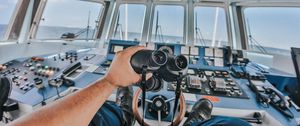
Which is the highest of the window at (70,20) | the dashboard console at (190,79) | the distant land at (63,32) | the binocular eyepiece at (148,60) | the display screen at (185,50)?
the window at (70,20)

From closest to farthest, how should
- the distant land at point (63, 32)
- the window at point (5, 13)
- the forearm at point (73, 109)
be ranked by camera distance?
1. the forearm at point (73, 109)
2. the window at point (5, 13)
3. the distant land at point (63, 32)

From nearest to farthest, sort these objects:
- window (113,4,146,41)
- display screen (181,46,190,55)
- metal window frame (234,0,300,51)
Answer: display screen (181,46,190,55), metal window frame (234,0,300,51), window (113,4,146,41)

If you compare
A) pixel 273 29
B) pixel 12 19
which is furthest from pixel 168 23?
pixel 12 19

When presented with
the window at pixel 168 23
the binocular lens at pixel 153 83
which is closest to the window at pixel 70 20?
the window at pixel 168 23

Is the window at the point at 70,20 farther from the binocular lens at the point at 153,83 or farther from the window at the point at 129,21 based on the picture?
the binocular lens at the point at 153,83

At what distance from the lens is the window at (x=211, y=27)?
349 cm

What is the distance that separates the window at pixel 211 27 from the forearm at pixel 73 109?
125 inches

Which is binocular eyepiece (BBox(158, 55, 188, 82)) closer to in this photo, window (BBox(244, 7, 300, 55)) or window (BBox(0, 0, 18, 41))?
window (BBox(0, 0, 18, 41))

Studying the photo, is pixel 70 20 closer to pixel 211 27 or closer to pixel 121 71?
pixel 211 27

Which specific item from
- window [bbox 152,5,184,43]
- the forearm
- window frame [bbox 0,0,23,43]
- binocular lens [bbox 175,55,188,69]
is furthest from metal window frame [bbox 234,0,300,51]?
window frame [bbox 0,0,23,43]

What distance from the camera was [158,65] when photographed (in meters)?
0.68

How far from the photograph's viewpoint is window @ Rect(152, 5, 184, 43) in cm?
365

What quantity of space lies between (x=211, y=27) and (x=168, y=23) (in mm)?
889

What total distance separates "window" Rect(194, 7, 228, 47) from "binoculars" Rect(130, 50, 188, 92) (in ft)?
9.32
